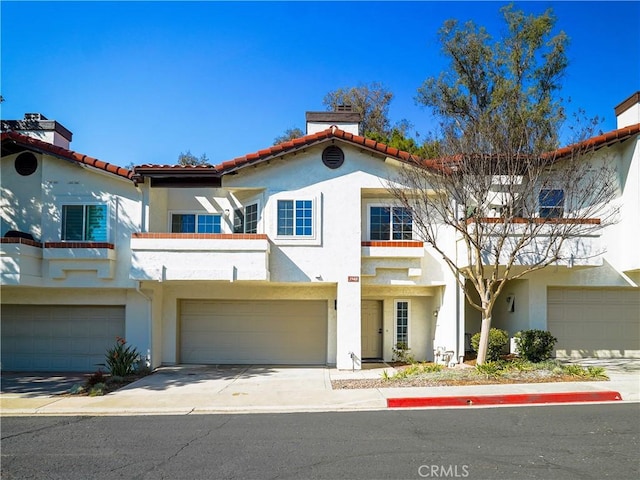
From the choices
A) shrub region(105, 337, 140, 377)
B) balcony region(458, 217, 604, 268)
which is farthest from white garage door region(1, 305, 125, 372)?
balcony region(458, 217, 604, 268)

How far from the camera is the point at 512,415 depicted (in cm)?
949

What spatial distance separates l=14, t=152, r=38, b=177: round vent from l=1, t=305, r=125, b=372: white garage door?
4.10 metres

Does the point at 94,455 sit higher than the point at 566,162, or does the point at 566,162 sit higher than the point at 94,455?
the point at 566,162

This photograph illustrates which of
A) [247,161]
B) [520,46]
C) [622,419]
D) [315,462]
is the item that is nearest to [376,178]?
[247,161]

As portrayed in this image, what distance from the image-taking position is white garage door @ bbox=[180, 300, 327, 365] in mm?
17062

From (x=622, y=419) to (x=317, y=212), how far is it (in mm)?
9010

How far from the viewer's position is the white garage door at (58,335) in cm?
1648

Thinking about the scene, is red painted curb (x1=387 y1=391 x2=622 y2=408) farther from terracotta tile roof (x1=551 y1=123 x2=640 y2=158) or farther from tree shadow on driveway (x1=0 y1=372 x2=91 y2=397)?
tree shadow on driveway (x1=0 y1=372 x2=91 y2=397)

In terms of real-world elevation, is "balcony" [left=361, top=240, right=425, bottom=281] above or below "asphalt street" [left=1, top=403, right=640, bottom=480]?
above

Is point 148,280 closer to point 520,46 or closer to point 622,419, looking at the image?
point 622,419

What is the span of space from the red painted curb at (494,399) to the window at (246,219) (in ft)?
23.9

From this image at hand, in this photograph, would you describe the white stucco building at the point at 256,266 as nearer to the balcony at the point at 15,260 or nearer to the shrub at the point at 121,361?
the balcony at the point at 15,260

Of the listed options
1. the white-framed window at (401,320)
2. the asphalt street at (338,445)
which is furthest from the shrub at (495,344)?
the asphalt street at (338,445)

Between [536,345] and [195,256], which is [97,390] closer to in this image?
[195,256]
